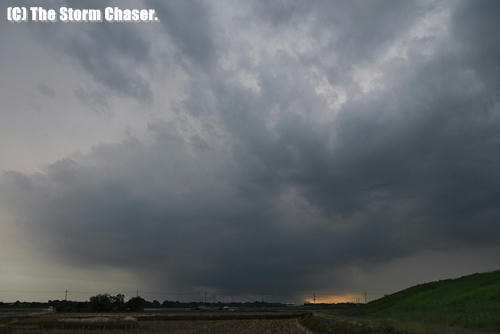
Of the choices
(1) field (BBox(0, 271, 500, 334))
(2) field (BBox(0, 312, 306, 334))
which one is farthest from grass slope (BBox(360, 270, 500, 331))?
(2) field (BBox(0, 312, 306, 334))

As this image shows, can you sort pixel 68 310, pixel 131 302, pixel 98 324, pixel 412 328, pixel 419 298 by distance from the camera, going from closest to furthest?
1. pixel 412 328
2. pixel 98 324
3. pixel 419 298
4. pixel 68 310
5. pixel 131 302

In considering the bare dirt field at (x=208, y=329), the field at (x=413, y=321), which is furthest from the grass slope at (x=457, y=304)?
the bare dirt field at (x=208, y=329)

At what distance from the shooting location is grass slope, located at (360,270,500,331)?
164 ft

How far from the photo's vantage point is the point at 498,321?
45.2 m

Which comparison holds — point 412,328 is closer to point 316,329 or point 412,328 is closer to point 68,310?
point 316,329

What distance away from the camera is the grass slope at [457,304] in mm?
49875

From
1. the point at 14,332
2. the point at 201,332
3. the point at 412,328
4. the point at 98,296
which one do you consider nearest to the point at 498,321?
the point at 412,328

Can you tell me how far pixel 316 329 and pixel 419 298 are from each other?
116 feet

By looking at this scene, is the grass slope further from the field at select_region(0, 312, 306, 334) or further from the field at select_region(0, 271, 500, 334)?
the field at select_region(0, 312, 306, 334)

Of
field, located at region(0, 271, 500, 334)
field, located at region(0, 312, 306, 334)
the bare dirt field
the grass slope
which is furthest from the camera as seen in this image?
field, located at region(0, 312, 306, 334)

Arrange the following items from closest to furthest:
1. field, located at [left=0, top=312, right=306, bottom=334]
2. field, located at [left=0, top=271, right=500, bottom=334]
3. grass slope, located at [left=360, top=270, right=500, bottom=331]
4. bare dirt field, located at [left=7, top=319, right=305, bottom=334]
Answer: field, located at [left=0, top=271, right=500, bottom=334]
grass slope, located at [left=360, top=270, right=500, bottom=331]
bare dirt field, located at [left=7, top=319, right=305, bottom=334]
field, located at [left=0, top=312, right=306, bottom=334]

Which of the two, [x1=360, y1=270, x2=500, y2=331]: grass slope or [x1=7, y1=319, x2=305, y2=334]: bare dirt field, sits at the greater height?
[x1=360, y1=270, x2=500, y2=331]: grass slope

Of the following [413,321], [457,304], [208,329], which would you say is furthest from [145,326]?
[457,304]

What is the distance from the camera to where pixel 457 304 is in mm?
70062
